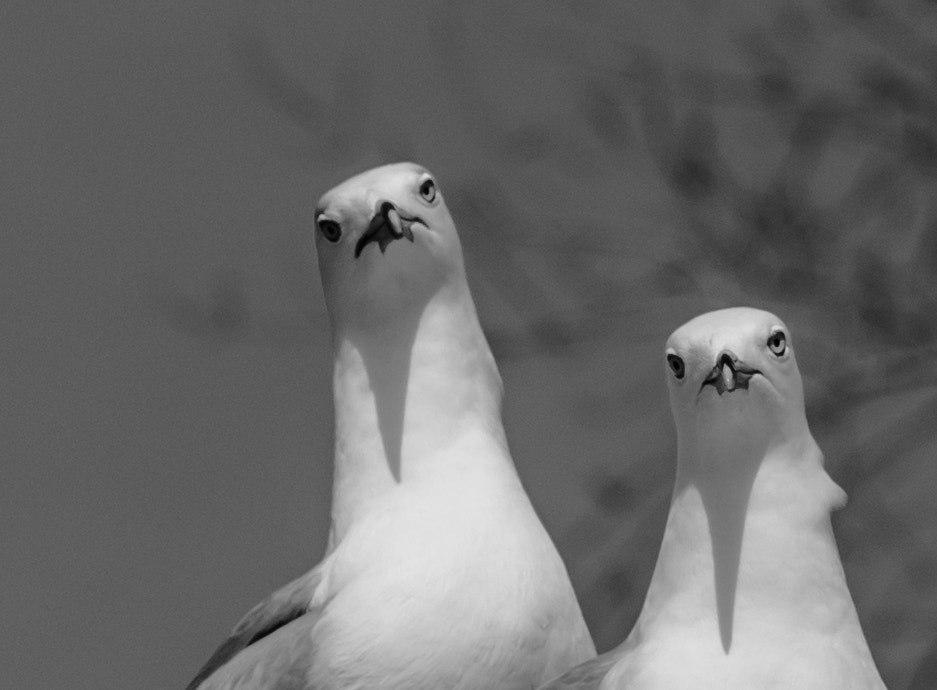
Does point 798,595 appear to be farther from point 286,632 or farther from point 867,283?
point 867,283

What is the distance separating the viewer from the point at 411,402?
872cm

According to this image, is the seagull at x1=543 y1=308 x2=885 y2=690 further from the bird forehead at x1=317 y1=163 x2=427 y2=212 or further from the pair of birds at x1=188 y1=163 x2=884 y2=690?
the bird forehead at x1=317 y1=163 x2=427 y2=212

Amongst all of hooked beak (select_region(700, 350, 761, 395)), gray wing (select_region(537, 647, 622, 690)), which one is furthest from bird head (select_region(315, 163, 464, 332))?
gray wing (select_region(537, 647, 622, 690))

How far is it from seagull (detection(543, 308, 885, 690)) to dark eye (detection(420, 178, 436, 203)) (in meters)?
1.21

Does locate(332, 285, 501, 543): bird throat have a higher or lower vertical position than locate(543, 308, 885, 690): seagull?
higher

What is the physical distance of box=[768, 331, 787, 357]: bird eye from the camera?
7.75 m

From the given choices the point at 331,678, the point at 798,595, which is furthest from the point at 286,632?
the point at 798,595

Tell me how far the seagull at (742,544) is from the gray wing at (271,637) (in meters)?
0.85

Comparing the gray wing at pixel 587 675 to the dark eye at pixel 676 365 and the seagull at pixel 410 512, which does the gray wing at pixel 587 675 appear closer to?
the seagull at pixel 410 512

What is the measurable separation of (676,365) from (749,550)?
1.61ft

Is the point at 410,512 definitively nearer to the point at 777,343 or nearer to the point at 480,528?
the point at 480,528

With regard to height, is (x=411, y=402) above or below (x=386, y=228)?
below

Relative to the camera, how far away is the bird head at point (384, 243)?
8.62 metres

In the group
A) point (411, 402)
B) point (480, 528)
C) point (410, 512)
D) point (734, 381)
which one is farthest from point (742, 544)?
point (411, 402)
